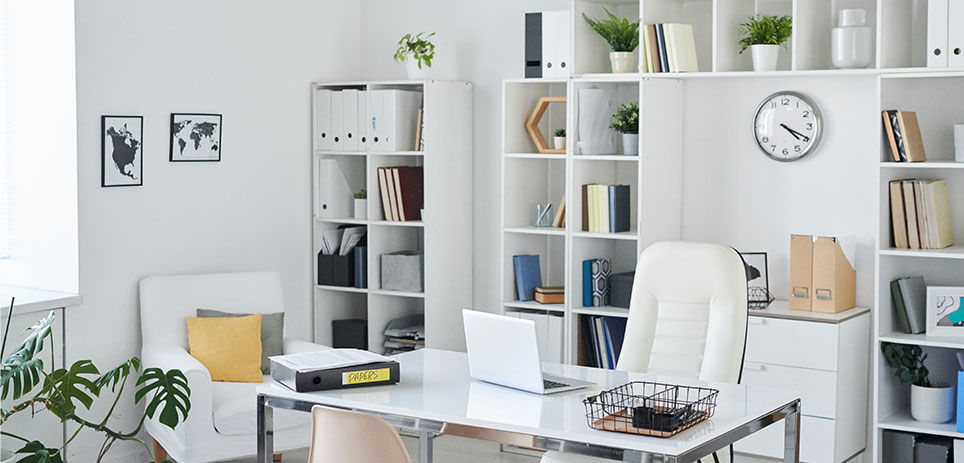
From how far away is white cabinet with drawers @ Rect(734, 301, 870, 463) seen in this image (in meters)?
4.54

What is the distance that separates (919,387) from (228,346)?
9.43 feet

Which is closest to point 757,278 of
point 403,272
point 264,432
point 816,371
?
point 816,371

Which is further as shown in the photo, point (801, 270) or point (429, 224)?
point (429, 224)

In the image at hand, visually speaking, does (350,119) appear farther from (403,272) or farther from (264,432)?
(264,432)

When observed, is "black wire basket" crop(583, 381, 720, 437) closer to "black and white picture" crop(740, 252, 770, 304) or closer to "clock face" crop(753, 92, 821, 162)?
"black and white picture" crop(740, 252, 770, 304)

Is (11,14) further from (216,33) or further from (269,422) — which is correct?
(269,422)

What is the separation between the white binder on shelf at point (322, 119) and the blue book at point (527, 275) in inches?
48.1

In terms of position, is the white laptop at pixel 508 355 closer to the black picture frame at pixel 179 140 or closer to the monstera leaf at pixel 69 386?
the monstera leaf at pixel 69 386

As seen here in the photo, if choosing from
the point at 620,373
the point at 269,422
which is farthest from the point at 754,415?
the point at 269,422

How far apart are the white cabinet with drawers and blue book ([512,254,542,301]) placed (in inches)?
44.0

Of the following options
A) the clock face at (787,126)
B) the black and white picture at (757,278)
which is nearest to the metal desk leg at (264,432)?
the black and white picture at (757,278)

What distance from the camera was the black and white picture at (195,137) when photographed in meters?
5.17

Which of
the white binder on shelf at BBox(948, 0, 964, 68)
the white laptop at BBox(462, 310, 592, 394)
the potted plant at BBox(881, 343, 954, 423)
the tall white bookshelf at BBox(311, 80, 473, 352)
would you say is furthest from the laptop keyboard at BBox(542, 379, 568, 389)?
the tall white bookshelf at BBox(311, 80, 473, 352)

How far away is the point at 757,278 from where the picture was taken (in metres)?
4.95
